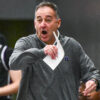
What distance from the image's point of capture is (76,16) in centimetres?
1131

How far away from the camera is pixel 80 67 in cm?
569

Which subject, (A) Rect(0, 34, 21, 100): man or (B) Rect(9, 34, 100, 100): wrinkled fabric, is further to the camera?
(A) Rect(0, 34, 21, 100): man

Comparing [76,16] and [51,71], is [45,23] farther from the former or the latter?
[76,16]

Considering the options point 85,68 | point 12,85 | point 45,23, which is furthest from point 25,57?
point 12,85

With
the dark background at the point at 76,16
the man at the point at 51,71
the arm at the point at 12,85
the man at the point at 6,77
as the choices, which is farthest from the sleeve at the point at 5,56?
the dark background at the point at 76,16

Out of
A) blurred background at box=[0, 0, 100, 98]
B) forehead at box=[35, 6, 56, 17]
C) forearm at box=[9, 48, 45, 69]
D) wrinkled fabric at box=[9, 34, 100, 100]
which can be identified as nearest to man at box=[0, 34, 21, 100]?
wrinkled fabric at box=[9, 34, 100, 100]

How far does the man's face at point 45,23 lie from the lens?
556cm

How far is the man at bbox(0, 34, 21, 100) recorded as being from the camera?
6.31 metres

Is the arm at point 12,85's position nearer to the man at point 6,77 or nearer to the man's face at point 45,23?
the man at point 6,77

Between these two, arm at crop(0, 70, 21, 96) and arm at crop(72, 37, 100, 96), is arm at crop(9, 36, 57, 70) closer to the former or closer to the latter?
arm at crop(72, 37, 100, 96)

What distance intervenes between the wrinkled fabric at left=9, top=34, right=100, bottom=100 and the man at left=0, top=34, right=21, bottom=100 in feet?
2.71

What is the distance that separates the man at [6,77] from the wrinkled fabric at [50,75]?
2.71 ft

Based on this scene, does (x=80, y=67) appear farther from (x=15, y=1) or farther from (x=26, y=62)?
(x=15, y=1)

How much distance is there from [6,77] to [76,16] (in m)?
4.82
